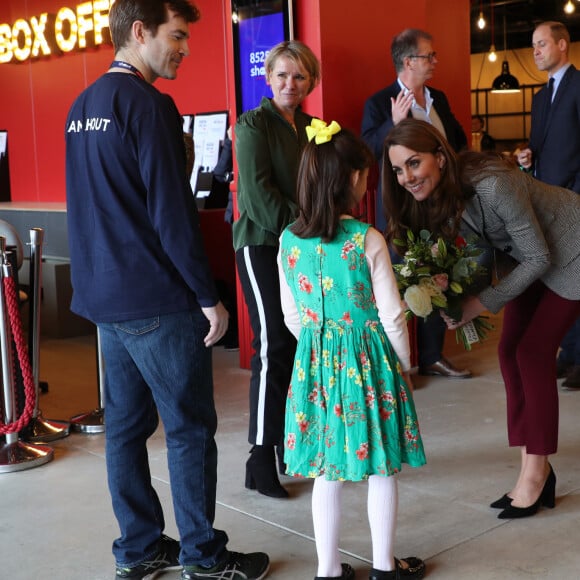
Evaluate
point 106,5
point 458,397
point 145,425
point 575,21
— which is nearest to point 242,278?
point 145,425

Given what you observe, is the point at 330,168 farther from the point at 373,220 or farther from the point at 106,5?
the point at 106,5

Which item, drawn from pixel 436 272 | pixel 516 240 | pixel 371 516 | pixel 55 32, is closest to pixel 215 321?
pixel 371 516

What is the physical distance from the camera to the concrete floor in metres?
2.86

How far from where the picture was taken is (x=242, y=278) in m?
3.53

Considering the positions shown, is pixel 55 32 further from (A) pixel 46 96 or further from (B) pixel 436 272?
(B) pixel 436 272

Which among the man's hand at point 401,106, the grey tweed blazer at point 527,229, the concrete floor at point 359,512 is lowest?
the concrete floor at point 359,512

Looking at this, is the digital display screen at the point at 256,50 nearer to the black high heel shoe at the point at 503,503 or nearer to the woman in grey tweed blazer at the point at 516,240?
the woman in grey tweed blazer at the point at 516,240

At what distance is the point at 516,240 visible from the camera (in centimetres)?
293

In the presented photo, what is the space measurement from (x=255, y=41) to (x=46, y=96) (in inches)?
214

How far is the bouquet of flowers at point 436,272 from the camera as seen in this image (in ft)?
9.43

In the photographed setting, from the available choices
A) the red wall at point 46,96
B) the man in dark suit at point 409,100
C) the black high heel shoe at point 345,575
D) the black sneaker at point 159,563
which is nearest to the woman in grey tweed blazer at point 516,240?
the black high heel shoe at point 345,575

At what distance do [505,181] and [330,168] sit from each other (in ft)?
2.21

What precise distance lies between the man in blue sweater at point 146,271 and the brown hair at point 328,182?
0.34 m

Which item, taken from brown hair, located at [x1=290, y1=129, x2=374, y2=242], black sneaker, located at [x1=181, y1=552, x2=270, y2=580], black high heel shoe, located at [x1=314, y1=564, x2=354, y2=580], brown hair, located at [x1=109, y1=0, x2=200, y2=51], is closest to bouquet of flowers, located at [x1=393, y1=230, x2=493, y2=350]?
brown hair, located at [x1=290, y1=129, x2=374, y2=242]
